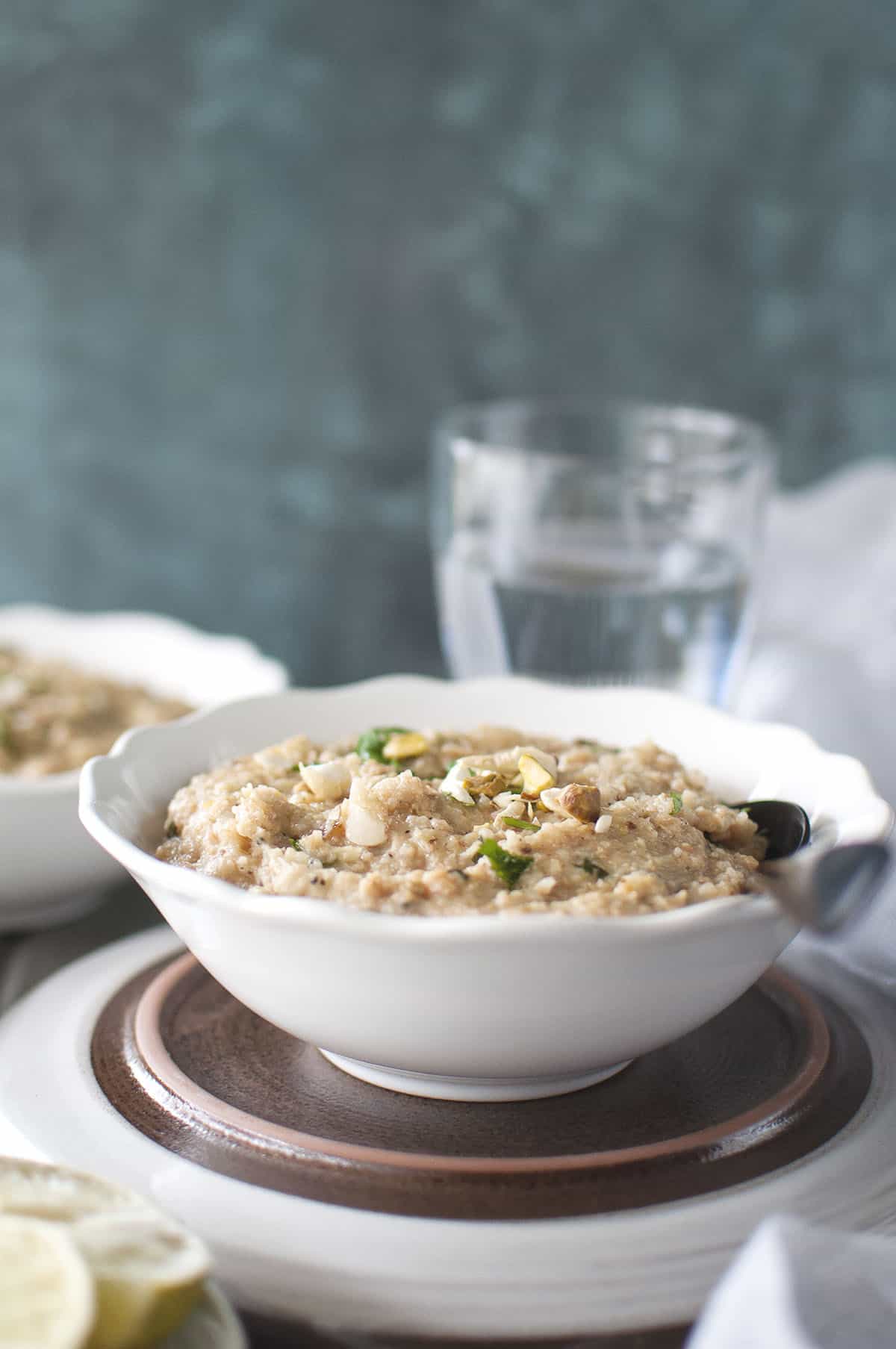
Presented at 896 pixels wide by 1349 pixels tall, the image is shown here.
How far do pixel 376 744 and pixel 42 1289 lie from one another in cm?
67

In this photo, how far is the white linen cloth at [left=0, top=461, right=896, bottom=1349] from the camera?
38.5 inches

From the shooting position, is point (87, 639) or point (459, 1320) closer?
point (459, 1320)

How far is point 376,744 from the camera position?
146 centimetres

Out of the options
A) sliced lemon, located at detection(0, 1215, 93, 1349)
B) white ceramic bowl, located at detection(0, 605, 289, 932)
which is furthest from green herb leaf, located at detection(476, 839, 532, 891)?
white ceramic bowl, located at detection(0, 605, 289, 932)

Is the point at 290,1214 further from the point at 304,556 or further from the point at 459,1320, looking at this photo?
the point at 304,556

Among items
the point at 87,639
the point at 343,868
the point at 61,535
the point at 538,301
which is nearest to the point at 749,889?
the point at 343,868

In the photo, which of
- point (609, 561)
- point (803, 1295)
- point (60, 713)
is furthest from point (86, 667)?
point (803, 1295)

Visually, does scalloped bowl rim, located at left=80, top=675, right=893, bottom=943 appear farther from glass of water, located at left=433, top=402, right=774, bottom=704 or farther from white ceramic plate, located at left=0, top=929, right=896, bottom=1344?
glass of water, located at left=433, top=402, right=774, bottom=704

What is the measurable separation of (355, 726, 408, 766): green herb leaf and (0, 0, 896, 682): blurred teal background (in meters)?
2.05

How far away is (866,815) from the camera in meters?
1.25

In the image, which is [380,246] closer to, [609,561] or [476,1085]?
[609,561]

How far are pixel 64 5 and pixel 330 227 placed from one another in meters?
0.76

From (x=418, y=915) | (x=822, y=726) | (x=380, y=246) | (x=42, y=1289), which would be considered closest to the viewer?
(x=42, y=1289)

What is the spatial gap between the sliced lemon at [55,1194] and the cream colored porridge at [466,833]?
0.27 m
